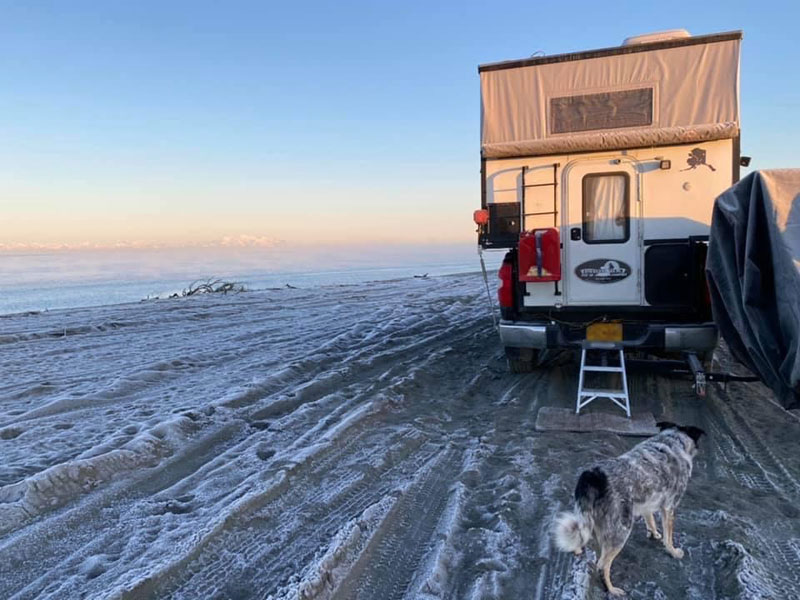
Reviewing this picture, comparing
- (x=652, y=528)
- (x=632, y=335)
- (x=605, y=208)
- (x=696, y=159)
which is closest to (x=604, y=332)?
(x=632, y=335)

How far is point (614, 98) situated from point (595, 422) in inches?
146

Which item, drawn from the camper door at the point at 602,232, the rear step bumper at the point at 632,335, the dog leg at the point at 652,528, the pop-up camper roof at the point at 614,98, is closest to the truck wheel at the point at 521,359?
the rear step bumper at the point at 632,335

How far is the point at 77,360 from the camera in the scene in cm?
848

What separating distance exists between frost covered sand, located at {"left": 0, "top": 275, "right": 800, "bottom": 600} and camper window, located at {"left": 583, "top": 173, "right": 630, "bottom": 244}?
1.96 m

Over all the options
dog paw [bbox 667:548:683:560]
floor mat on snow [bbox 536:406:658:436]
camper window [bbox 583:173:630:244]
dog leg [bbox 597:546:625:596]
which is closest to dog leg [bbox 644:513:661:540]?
dog paw [bbox 667:548:683:560]

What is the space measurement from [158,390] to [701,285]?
6560 mm

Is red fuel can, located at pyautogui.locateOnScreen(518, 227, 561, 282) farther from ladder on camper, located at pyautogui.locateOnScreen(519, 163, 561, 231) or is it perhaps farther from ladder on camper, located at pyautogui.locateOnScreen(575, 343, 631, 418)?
ladder on camper, located at pyautogui.locateOnScreen(575, 343, 631, 418)

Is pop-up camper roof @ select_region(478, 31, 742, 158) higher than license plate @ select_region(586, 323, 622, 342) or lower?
higher

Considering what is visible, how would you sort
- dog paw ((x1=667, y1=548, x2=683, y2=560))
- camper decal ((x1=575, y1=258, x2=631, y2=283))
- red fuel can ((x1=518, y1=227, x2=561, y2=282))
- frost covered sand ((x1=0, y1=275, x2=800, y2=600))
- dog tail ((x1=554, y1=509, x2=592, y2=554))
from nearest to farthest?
dog tail ((x1=554, y1=509, x2=592, y2=554)) → frost covered sand ((x1=0, y1=275, x2=800, y2=600)) → dog paw ((x1=667, y1=548, x2=683, y2=560)) → red fuel can ((x1=518, y1=227, x2=561, y2=282)) → camper decal ((x1=575, y1=258, x2=631, y2=283))

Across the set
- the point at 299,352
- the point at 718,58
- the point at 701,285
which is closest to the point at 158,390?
the point at 299,352

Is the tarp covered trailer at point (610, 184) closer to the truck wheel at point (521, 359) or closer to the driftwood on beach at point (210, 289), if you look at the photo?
the truck wheel at point (521, 359)

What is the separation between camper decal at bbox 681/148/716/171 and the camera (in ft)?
19.3

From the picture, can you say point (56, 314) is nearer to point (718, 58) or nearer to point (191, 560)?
point (191, 560)

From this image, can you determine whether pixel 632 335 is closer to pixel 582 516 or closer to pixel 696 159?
pixel 696 159
